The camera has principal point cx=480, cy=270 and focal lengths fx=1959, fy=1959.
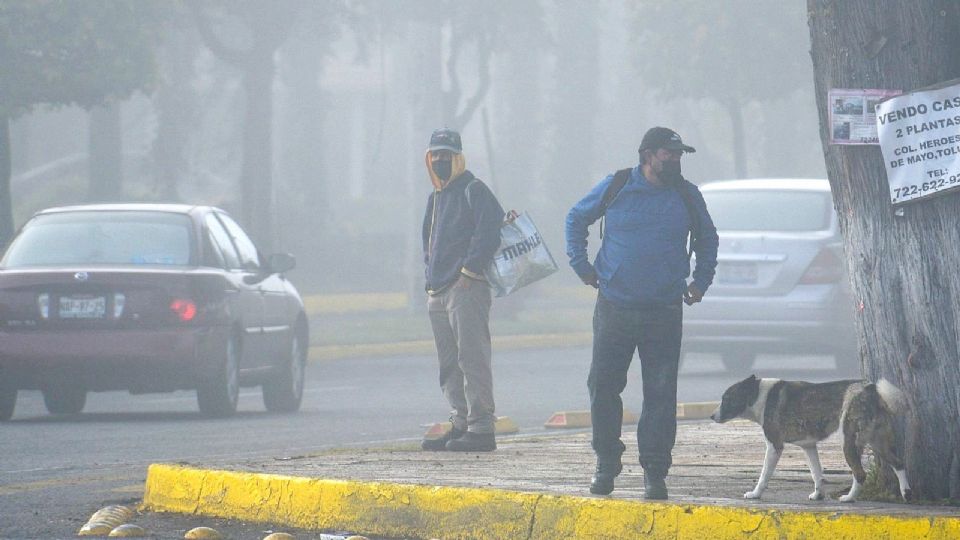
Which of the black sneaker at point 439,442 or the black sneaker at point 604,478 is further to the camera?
the black sneaker at point 439,442

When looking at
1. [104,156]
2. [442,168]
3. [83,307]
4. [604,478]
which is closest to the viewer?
[604,478]

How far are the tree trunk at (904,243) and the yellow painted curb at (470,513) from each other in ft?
2.74

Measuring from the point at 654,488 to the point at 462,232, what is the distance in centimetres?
307

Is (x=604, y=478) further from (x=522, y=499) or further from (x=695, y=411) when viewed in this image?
(x=695, y=411)

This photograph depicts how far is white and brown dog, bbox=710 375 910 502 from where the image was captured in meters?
7.36

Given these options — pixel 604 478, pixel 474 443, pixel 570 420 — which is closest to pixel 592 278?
pixel 604 478

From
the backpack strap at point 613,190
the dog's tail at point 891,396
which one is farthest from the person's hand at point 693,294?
the dog's tail at point 891,396

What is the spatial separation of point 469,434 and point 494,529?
2845 mm

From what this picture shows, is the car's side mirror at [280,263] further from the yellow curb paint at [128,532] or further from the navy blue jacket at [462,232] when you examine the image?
the yellow curb paint at [128,532]

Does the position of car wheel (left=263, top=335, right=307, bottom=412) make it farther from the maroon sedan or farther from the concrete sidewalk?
the concrete sidewalk

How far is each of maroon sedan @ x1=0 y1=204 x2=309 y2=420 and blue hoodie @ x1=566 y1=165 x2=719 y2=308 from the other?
5.93 m

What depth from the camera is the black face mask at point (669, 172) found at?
25.1 ft

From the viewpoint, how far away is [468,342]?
10320mm

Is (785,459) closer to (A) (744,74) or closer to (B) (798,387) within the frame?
(B) (798,387)
